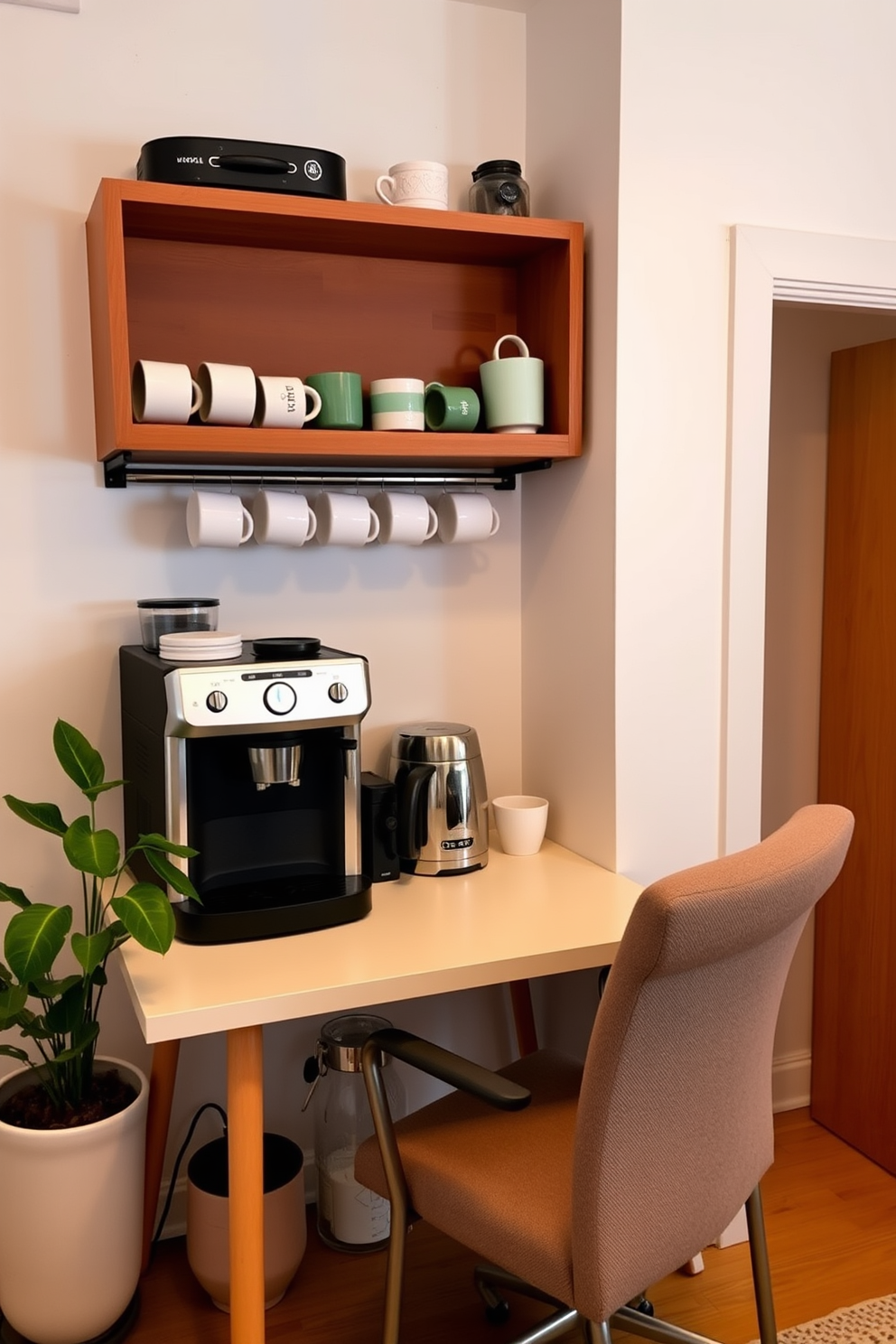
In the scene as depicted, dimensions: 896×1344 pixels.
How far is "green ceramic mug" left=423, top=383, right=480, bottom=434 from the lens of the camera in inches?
76.7

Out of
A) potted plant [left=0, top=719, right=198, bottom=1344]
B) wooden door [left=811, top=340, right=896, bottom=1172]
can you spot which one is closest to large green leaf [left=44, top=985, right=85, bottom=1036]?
potted plant [left=0, top=719, right=198, bottom=1344]

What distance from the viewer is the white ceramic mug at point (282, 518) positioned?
1.93m

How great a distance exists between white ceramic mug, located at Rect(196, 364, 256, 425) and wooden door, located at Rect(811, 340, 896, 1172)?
1.36m

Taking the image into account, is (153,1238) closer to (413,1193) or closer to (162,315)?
(413,1193)

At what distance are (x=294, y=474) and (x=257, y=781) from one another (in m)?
0.66

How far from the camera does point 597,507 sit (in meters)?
1.98

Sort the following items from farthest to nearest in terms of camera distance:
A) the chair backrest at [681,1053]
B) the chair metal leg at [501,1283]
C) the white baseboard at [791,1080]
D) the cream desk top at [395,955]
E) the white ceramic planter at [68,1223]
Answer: the white baseboard at [791,1080] → the chair metal leg at [501,1283] → the white ceramic planter at [68,1223] → the cream desk top at [395,955] → the chair backrest at [681,1053]

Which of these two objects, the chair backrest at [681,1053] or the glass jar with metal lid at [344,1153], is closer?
the chair backrest at [681,1053]

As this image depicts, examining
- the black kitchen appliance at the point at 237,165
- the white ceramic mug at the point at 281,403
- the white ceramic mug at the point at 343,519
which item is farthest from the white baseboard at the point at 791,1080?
the black kitchen appliance at the point at 237,165

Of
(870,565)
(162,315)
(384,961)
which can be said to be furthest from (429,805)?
(870,565)

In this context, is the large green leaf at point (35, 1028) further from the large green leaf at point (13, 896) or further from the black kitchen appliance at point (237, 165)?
the black kitchen appliance at point (237, 165)

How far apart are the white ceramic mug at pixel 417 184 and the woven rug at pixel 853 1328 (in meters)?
1.95

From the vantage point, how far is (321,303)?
2031mm

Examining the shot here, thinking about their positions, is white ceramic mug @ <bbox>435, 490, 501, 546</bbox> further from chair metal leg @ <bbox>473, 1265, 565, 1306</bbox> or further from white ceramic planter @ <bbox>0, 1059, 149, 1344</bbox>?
chair metal leg @ <bbox>473, 1265, 565, 1306</bbox>
